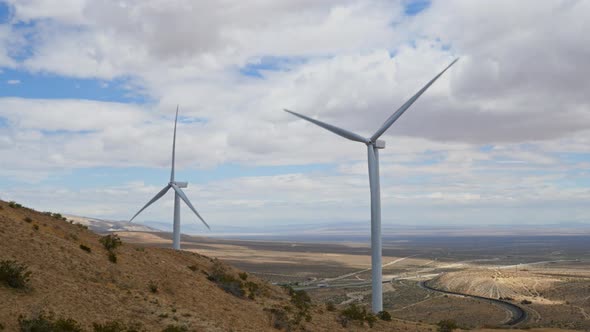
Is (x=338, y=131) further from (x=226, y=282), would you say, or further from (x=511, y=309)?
(x=511, y=309)

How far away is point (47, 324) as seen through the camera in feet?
75.1

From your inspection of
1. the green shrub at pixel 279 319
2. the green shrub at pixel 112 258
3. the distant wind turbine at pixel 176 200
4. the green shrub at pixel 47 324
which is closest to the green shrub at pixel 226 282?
the green shrub at pixel 279 319

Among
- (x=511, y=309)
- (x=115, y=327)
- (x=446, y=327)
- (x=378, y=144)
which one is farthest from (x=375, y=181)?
(x=511, y=309)

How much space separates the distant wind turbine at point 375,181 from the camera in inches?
1865

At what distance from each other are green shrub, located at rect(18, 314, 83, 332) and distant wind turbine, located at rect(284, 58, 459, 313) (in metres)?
28.6

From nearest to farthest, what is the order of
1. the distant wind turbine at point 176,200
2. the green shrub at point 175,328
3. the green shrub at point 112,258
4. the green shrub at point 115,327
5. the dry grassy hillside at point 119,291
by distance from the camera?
the green shrub at point 115,327 < the dry grassy hillside at point 119,291 < the green shrub at point 175,328 < the green shrub at point 112,258 < the distant wind turbine at point 176,200

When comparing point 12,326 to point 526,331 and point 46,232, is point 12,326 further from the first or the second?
point 526,331

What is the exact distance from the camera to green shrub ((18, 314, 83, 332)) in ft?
73.6

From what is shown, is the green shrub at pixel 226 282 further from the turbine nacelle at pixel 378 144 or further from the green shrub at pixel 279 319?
the turbine nacelle at pixel 378 144

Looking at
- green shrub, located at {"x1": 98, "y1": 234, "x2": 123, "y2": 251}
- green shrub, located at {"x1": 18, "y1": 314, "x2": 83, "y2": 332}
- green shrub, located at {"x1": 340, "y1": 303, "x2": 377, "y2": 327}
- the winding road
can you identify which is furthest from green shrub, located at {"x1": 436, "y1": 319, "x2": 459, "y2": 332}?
the winding road

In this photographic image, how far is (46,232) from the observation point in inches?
1391

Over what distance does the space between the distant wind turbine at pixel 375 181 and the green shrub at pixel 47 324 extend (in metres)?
28.6

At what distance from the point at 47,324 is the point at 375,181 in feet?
106

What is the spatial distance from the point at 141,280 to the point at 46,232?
7295 mm
